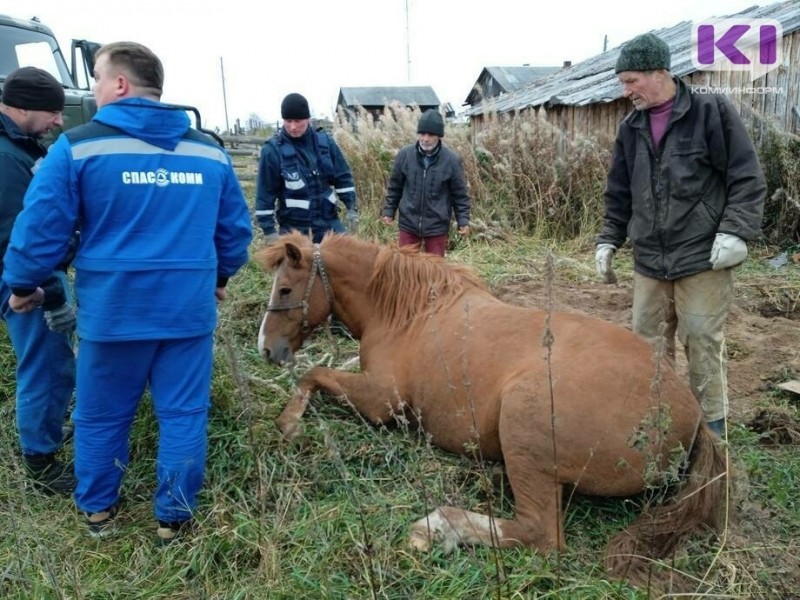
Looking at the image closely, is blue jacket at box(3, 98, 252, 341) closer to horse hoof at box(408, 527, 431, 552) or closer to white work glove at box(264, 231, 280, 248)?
white work glove at box(264, 231, 280, 248)

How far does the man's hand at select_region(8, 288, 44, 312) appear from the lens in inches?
109

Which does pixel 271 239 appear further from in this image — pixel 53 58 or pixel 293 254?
pixel 53 58

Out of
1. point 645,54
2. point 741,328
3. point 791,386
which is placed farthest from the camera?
point 741,328

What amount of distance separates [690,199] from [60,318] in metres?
3.33

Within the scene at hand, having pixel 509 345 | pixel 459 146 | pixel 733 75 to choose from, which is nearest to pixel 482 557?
pixel 509 345

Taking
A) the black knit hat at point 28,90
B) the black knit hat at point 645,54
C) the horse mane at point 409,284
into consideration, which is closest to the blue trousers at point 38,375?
the black knit hat at point 28,90

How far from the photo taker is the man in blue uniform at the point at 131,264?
103 inches

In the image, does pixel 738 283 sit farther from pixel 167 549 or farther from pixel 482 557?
pixel 167 549

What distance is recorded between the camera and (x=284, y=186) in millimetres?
5477

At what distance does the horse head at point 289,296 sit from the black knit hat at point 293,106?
6.12 ft

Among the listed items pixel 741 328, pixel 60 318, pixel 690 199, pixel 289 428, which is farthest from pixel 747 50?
pixel 60 318

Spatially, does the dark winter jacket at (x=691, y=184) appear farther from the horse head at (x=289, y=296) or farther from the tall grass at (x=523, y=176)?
the tall grass at (x=523, y=176)

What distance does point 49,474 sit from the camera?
11.2 feet

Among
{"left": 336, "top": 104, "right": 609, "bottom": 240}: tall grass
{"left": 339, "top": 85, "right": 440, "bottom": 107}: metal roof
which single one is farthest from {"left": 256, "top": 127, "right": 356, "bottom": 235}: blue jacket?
{"left": 339, "top": 85, "right": 440, "bottom": 107}: metal roof
